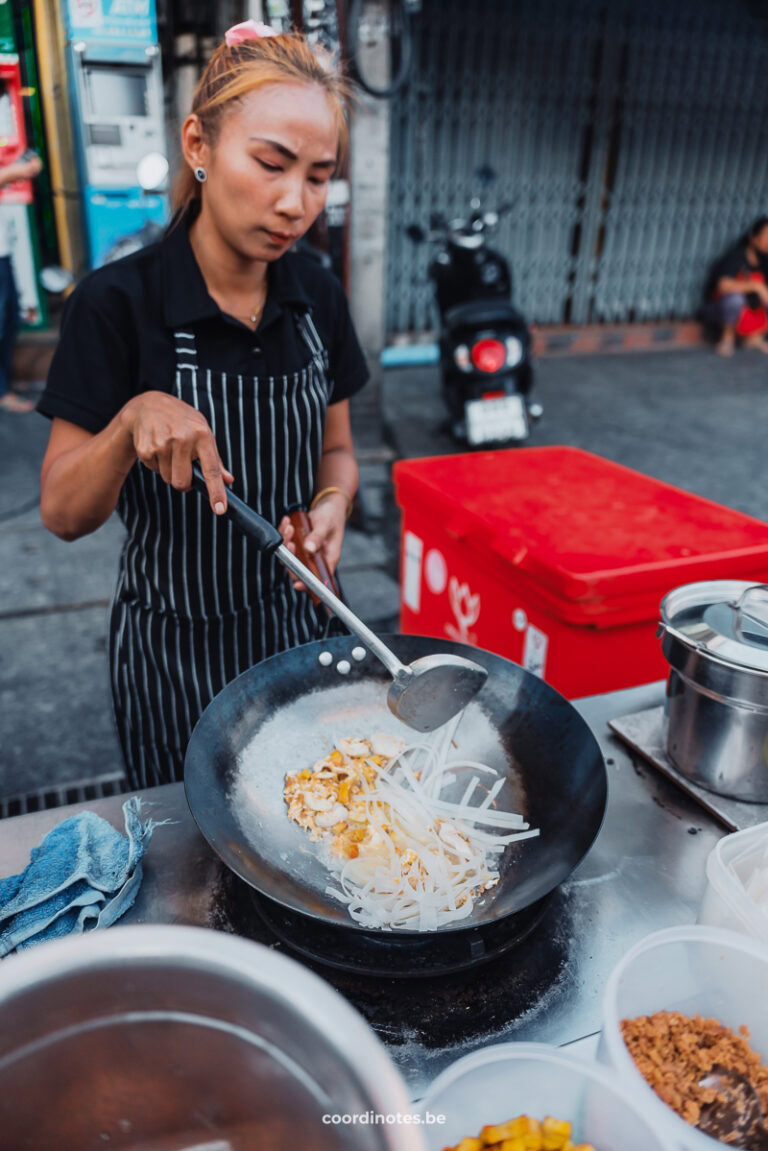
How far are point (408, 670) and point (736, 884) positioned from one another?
526mm

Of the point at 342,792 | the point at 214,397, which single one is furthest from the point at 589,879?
the point at 214,397

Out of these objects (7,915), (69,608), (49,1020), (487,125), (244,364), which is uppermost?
(487,125)

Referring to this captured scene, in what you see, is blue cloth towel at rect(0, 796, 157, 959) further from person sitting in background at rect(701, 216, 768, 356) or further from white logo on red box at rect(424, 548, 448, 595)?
person sitting in background at rect(701, 216, 768, 356)

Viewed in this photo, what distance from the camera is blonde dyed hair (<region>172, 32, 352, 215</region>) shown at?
4.57ft

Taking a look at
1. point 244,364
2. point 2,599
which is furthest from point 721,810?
point 2,599

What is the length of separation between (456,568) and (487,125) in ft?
22.9

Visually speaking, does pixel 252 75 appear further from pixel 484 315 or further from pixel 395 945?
pixel 484 315

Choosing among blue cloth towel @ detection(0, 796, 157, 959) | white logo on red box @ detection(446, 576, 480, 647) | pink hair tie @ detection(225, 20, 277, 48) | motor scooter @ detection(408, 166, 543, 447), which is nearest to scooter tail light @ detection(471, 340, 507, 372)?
motor scooter @ detection(408, 166, 543, 447)

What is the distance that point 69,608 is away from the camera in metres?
3.86

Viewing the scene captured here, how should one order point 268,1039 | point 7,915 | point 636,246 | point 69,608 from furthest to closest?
point 636,246 → point 69,608 → point 7,915 → point 268,1039

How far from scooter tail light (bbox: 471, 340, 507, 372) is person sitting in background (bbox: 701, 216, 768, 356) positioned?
4531mm

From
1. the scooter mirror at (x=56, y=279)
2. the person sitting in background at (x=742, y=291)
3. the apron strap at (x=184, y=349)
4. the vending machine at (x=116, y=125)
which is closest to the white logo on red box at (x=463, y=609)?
the apron strap at (x=184, y=349)

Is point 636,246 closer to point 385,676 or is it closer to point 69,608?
point 69,608

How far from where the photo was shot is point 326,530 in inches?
65.2
